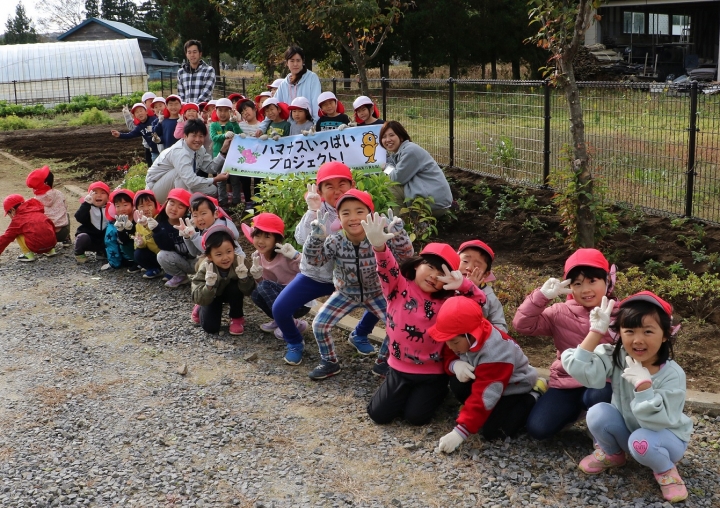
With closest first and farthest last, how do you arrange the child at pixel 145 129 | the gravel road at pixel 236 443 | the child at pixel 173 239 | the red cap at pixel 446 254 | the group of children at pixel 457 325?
the group of children at pixel 457 325 < the gravel road at pixel 236 443 < the red cap at pixel 446 254 < the child at pixel 173 239 < the child at pixel 145 129

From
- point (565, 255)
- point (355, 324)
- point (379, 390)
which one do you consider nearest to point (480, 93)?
point (565, 255)

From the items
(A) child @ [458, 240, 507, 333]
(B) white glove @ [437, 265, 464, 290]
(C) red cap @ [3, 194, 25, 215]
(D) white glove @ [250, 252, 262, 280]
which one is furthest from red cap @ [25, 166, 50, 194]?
(B) white glove @ [437, 265, 464, 290]

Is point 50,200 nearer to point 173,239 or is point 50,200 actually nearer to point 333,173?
point 173,239

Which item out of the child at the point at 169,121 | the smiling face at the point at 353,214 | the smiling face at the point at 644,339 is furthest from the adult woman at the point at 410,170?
the smiling face at the point at 644,339

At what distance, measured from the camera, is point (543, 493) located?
3.53 meters

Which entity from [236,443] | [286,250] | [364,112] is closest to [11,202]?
[364,112]

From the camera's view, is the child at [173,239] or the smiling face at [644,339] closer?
the smiling face at [644,339]

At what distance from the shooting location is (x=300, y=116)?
8180 mm

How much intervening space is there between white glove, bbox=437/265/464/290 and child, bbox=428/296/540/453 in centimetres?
10

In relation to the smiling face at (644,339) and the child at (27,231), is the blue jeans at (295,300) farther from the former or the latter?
the child at (27,231)

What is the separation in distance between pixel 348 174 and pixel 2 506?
2.82 meters

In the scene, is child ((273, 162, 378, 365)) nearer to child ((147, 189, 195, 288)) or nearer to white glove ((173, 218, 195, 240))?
white glove ((173, 218, 195, 240))

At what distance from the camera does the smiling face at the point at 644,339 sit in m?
3.38

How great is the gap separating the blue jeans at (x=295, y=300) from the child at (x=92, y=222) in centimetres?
345
